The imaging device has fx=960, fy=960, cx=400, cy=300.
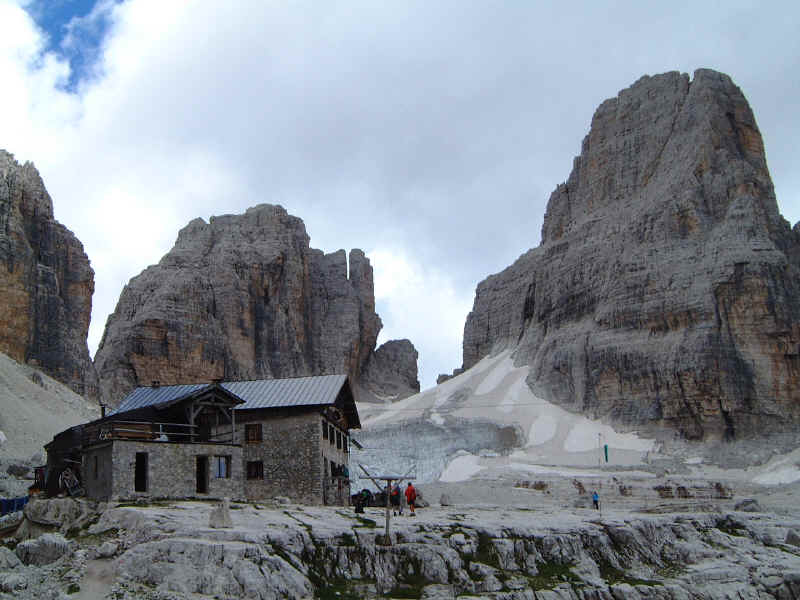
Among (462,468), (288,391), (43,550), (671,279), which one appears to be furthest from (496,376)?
(43,550)

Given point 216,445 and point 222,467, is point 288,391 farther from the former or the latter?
point 222,467

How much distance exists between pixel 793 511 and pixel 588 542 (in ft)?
112

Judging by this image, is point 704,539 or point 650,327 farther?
point 650,327

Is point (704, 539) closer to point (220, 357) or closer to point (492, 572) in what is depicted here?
point (492, 572)

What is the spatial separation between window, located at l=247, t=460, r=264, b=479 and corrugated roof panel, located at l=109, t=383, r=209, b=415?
175 inches

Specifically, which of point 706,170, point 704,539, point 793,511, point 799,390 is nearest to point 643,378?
point 799,390

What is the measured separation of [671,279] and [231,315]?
78851mm

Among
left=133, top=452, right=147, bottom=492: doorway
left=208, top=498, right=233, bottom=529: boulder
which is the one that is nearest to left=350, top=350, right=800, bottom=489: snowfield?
Answer: left=133, top=452, right=147, bottom=492: doorway

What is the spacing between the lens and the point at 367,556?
32938 mm

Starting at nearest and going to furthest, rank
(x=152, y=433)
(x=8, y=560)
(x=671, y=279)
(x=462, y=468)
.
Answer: (x=8, y=560) < (x=152, y=433) < (x=462, y=468) < (x=671, y=279)

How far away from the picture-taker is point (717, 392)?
10575 centimetres

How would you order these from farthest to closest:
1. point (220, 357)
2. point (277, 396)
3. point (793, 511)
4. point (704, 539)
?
point (220, 357) < point (793, 511) < point (277, 396) < point (704, 539)

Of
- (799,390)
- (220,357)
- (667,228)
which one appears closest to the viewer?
(799,390)

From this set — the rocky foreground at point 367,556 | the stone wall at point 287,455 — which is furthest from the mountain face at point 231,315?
the rocky foreground at point 367,556
